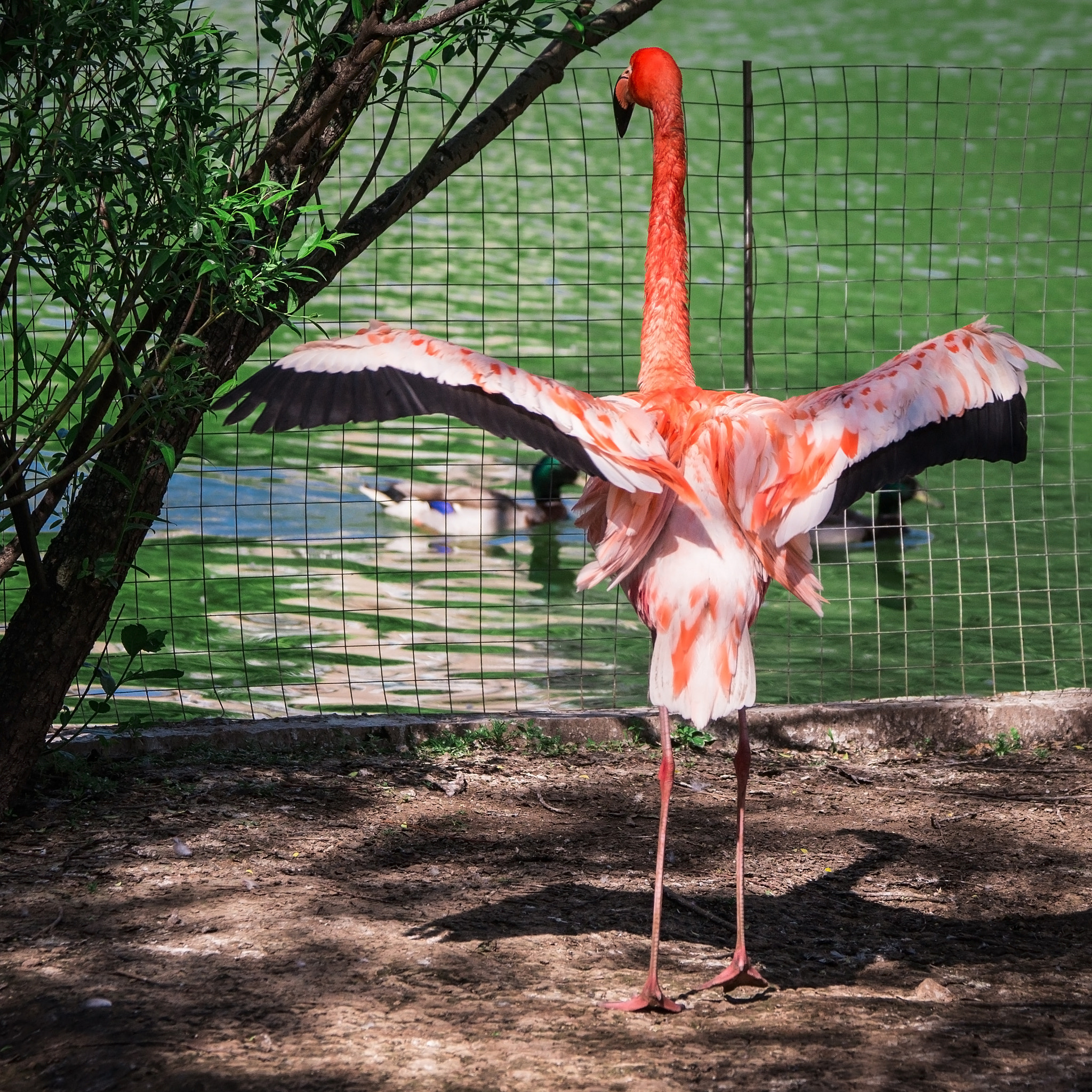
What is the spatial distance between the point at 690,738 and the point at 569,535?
12.6ft

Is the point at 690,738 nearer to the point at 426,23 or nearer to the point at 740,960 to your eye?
the point at 740,960

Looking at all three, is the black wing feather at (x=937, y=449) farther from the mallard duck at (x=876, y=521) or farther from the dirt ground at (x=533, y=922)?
the mallard duck at (x=876, y=521)

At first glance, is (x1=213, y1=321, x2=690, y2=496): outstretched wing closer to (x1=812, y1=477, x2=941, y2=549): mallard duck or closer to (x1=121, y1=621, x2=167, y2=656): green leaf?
(x1=121, y1=621, x2=167, y2=656): green leaf

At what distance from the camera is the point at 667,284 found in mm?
4234

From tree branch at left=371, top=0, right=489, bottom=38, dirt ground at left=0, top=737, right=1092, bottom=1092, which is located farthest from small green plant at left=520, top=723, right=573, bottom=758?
tree branch at left=371, top=0, right=489, bottom=38

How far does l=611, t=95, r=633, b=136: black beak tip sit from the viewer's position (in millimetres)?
4836

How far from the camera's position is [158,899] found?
3.84 meters

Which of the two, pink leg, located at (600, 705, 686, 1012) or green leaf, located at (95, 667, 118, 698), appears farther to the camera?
green leaf, located at (95, 667, 118, 698)

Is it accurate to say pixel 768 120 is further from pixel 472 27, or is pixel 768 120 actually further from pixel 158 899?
pixel 158 899

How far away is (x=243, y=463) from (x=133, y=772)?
15.8 feet

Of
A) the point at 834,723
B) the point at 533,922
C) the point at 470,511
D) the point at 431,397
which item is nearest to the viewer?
the point at 431,397

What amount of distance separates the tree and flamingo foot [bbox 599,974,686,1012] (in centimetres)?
193

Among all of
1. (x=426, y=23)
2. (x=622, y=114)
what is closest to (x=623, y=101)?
(x=622, y=114)

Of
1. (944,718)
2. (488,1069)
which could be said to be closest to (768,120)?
(944,718)
